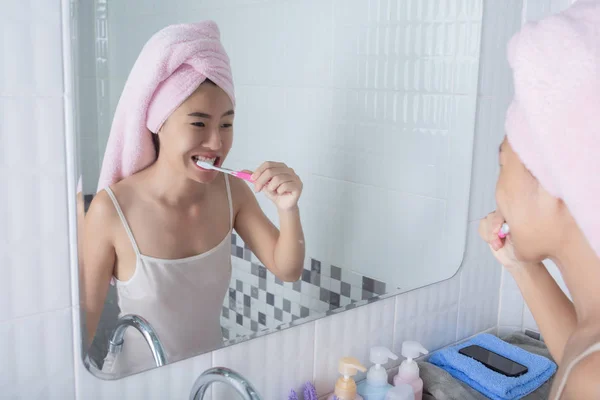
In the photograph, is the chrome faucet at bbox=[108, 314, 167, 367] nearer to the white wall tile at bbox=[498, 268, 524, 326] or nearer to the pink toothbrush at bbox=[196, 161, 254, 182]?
the pink toothbrush at bbox=[196, 161, 254, 182]

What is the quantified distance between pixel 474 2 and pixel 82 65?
88 cm

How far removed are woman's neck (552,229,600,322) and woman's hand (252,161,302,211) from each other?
439mm

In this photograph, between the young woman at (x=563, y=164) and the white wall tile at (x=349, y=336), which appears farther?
the white wall tile at (x=349, y=336)

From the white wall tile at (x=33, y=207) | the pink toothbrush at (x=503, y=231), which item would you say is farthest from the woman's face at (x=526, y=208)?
the white wall tile at (x=33, y=207)

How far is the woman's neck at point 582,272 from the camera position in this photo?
0.76 metres

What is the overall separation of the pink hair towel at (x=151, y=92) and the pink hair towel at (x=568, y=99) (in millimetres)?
435

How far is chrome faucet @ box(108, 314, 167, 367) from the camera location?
0.87 meters

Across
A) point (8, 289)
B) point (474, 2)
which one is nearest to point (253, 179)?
point (8, 289)

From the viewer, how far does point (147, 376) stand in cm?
90

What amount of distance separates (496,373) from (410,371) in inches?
7.8

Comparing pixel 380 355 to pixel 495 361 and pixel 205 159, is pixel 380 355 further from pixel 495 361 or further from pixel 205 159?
pixel 205 159

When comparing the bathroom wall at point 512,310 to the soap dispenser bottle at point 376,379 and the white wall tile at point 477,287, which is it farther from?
the soap dispenser bottle at point 376,379

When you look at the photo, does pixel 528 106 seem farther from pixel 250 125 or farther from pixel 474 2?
pixel 474 2

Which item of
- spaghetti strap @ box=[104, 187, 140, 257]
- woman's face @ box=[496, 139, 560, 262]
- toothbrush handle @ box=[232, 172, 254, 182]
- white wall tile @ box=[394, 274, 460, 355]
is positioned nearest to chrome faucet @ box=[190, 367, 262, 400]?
spaghetti strap @ box=[104, 187, 140, 257]
